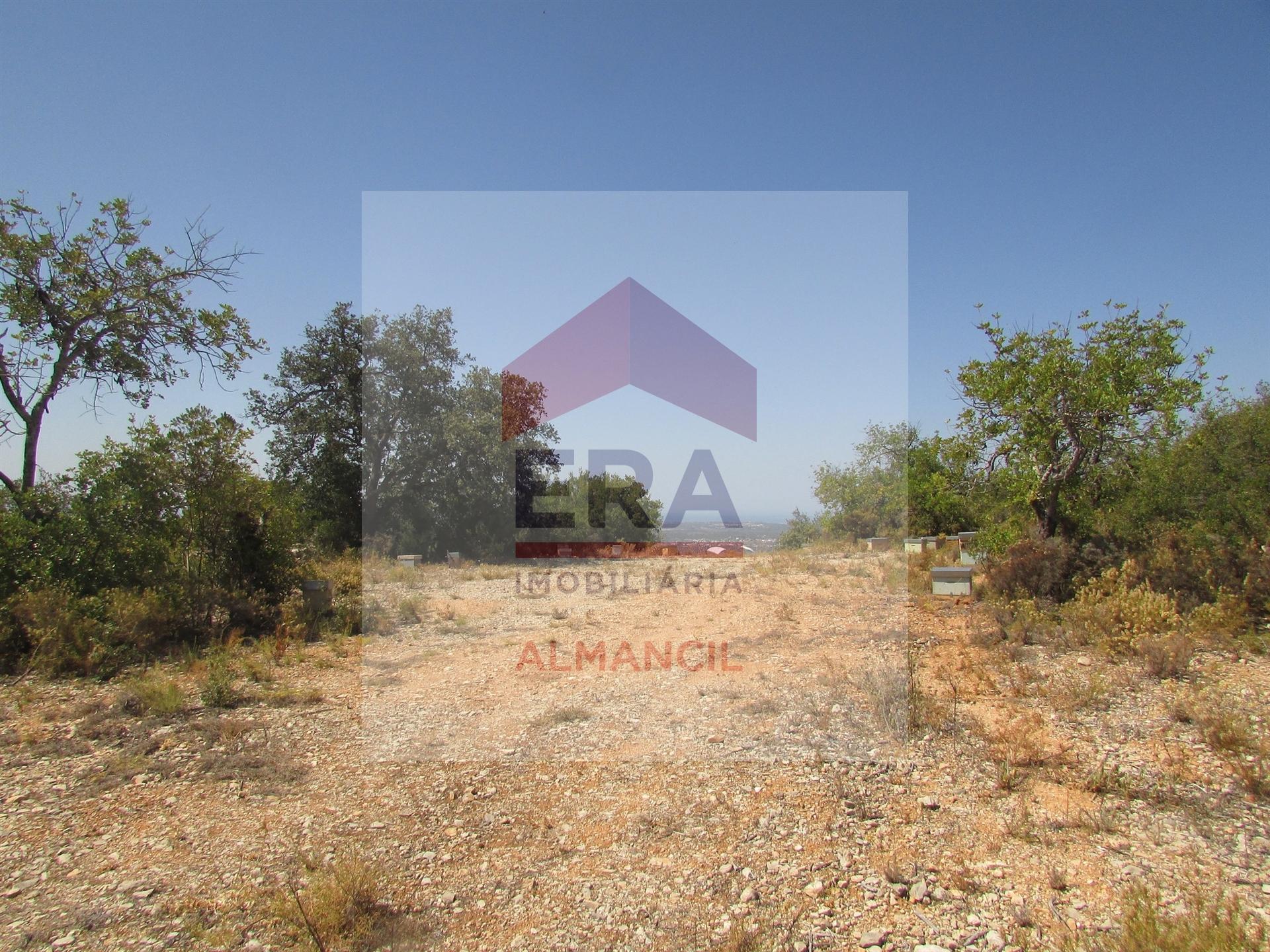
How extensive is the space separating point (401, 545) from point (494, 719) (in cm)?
1565

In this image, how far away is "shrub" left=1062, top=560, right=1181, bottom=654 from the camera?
21.2 feet

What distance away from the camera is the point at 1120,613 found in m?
6.83

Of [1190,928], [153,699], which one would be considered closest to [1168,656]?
[1190,928]

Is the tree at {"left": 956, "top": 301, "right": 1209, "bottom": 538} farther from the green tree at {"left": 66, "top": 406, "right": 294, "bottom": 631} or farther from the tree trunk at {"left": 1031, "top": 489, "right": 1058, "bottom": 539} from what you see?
the green tree at {"left": 66, "top": 406, "right": 294, "bottom": 631}

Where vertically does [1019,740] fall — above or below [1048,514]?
below

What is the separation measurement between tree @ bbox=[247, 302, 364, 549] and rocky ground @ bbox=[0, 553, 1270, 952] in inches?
490

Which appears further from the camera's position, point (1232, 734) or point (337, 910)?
point (1232, 734)

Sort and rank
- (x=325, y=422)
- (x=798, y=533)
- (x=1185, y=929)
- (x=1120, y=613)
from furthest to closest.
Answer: (x=798, y=533) → (x=325, y=422) → (x=1120, y=613) → (x=1185, y=929)

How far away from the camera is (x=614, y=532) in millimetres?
21969

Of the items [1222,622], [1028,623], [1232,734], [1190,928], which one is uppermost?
[1222,622]

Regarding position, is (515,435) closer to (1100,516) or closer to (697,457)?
(697,457)

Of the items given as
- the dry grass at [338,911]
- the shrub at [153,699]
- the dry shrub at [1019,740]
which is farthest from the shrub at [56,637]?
the dry shrub at [1019,740]

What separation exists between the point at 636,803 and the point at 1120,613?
5883mm

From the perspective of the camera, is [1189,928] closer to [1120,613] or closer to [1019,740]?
[1019,740]
